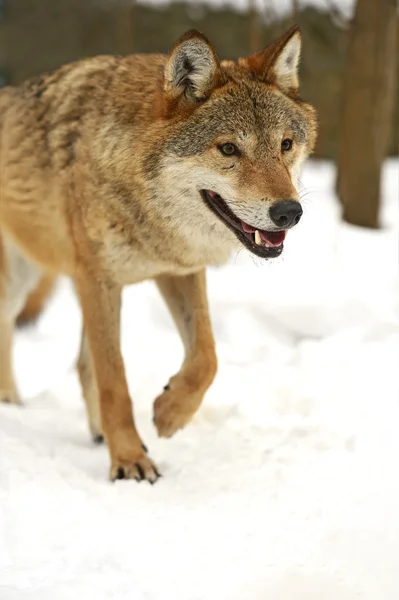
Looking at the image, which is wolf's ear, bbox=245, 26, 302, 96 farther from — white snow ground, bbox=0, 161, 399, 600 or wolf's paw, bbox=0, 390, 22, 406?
wolf's paw, bbox=0, 390, 22, 406

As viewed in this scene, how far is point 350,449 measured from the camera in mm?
3826

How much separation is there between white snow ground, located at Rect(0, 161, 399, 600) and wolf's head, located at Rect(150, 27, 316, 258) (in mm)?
1081

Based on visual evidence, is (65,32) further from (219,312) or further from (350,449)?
(350,449)

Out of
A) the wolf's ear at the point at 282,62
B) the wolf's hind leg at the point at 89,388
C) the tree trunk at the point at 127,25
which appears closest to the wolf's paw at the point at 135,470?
the wolf's hind leg at the point at 89,388

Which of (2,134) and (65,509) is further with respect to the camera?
(2,134)

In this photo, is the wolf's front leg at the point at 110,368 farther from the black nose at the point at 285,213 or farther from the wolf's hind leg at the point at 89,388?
the black nose at the point at 285,213

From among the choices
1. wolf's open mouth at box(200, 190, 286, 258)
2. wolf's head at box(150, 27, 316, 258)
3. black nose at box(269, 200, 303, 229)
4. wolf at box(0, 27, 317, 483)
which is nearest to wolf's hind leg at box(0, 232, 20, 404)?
wolf at box(0, 27, 317, 483)

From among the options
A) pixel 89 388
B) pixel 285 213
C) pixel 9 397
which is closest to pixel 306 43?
pixel 9 397

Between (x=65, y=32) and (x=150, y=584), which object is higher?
(x=150, y=584)

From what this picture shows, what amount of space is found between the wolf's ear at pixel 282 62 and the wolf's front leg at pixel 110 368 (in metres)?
1.19

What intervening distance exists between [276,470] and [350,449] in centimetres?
38

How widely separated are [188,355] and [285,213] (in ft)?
3.98

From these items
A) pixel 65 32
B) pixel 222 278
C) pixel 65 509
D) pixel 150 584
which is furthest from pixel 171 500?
pixel 65 32

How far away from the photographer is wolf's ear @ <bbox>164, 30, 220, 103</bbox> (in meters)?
3.39
